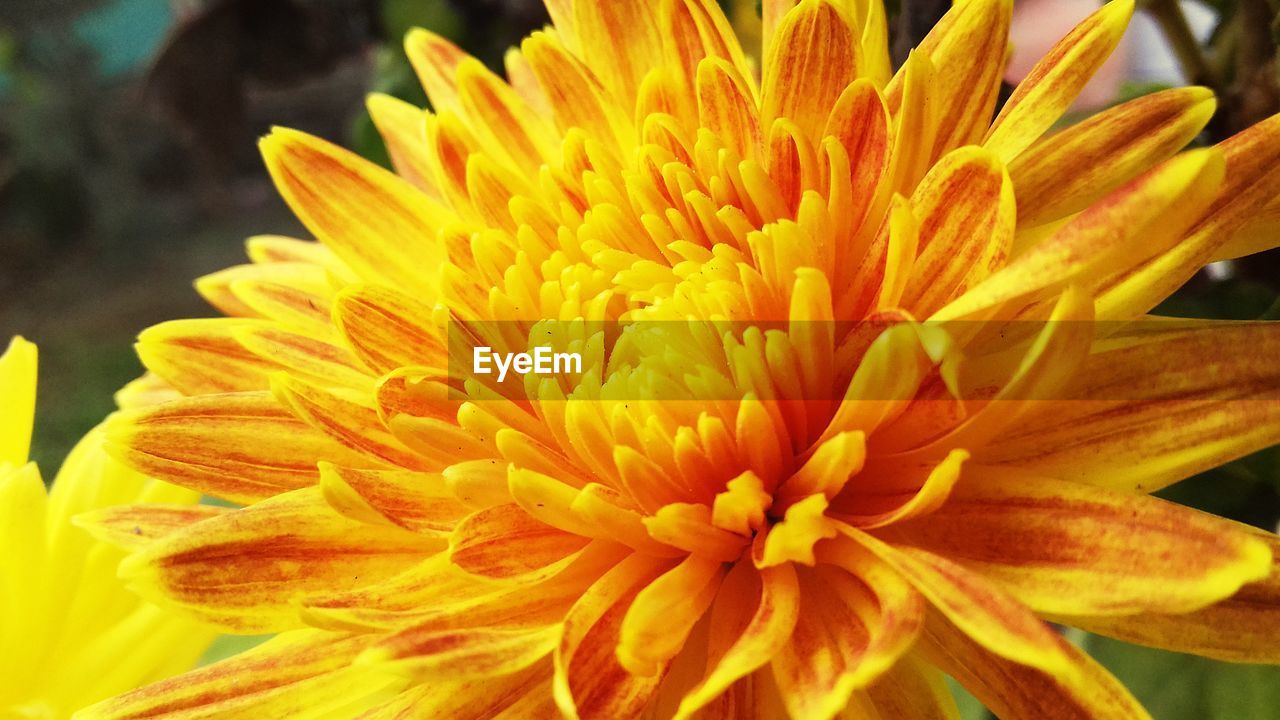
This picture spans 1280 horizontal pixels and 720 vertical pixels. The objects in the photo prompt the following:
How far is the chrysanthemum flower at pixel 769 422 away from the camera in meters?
0.24

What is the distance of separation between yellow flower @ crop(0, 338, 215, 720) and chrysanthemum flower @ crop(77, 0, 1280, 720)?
5 cm

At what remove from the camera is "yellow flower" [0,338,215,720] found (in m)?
0.35

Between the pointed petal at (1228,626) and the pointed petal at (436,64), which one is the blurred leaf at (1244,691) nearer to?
the pointed petal at (1228,626)

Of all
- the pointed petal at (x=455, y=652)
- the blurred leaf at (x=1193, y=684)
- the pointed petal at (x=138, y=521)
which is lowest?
the blurred leaf at (x=1193, y=684)

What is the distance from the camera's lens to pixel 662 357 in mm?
308

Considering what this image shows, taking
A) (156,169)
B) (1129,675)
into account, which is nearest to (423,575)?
(1129,675)

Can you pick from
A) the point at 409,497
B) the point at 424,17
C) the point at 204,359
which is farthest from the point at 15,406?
the point at 424,17

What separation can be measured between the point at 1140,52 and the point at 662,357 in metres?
0.70

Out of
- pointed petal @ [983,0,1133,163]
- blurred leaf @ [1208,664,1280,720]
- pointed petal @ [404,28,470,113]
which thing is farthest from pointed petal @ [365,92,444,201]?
blurred leaf @ [1208,664,1280,720]

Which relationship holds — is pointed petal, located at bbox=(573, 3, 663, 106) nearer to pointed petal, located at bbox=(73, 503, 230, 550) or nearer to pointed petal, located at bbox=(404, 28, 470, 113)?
pointed petal, located at bbox=(404, 28, 470, 113)

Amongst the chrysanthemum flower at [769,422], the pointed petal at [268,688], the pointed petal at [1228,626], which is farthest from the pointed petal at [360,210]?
the pointed petal at [1228,626]

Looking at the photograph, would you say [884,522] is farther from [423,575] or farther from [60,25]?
[60,25]

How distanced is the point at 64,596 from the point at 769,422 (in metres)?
0.26

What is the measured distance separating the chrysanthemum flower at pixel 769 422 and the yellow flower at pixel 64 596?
51mm
